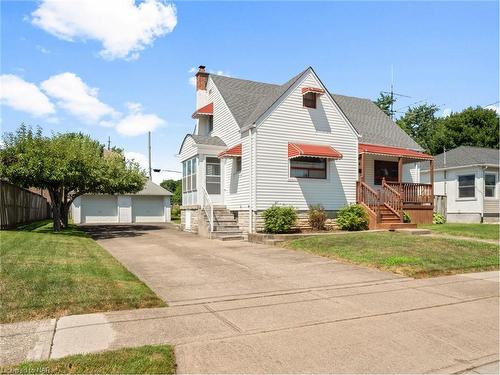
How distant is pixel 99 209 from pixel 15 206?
1679cm

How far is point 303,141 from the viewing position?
1855cm

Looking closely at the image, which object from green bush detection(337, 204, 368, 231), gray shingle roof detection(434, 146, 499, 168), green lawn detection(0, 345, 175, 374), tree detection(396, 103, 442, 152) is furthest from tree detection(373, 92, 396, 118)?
green lawn detection(0, 345, 175, 374)

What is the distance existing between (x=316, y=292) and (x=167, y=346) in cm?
373

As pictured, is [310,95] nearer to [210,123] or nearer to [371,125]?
[210,123]

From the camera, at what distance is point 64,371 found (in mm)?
3828

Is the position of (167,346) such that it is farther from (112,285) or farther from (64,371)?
(112,285)

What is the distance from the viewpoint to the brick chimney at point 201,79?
2375cm

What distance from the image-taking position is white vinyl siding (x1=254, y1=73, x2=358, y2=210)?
17547 mm

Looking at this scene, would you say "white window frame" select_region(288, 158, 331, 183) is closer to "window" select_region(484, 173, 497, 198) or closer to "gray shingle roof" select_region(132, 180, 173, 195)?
"window" select_region(484, 173, 497, 198)

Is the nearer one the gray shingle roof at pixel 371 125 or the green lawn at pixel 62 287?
the green lawn at pixel 62 287

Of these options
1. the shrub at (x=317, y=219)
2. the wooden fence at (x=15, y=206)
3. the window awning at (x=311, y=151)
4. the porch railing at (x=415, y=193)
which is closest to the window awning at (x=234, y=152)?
the window awning at (x=311, y=151)

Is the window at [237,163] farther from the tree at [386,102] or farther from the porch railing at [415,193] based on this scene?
the tree at [386,102]

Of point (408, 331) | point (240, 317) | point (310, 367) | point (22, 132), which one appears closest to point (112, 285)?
point (240, 317)

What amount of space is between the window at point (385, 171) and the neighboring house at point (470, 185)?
20.3 ft
